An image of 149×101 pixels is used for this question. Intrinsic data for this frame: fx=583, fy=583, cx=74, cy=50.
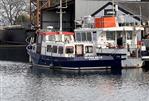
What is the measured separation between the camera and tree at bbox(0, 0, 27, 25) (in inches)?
6373

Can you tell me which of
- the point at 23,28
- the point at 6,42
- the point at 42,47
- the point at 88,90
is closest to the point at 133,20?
the point at 42,47

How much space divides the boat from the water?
4.34ft

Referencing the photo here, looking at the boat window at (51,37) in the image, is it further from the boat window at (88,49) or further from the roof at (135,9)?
the roof at (135,9)

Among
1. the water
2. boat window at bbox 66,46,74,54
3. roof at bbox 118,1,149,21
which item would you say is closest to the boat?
boat window at bbox 66,46,74,54

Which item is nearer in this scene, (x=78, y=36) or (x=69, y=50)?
(x=69, y=50)

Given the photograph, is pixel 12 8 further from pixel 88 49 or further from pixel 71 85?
pixel 71 85

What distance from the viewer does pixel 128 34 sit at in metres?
64.6

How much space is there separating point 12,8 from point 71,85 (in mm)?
118499

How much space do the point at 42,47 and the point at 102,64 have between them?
713 cm

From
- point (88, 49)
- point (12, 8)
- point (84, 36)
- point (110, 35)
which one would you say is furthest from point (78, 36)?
point (12, 8)

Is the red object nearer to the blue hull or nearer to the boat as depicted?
the boat

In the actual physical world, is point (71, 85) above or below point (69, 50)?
below

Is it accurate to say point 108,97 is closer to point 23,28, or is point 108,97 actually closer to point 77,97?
point 77,97

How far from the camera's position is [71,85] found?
4794cm
